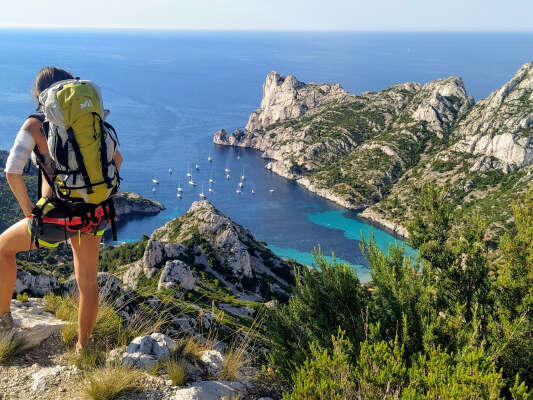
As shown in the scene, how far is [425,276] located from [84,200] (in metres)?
7.24

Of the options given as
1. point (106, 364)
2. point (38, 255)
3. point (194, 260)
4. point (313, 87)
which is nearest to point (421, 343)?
point (106, 364)

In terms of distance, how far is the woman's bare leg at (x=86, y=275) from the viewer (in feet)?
15.3

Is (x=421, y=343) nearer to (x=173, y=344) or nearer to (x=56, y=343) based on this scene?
(x=173, y=344)

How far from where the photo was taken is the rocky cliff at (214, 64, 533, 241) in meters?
87.9

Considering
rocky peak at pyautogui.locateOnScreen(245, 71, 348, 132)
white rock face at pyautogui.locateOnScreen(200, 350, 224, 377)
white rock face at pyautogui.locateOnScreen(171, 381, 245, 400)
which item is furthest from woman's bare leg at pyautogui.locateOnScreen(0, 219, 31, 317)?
rocky peak at pyautogui.locateOnScreen(245, 71, 348, 132)

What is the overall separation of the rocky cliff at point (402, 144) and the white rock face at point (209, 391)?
3012 inches

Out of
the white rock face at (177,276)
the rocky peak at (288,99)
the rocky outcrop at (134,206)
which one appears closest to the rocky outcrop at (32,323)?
the white rock face at (177,276)

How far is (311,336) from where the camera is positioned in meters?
6.35

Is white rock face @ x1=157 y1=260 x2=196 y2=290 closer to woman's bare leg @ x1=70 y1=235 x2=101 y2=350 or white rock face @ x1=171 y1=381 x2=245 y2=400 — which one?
woman's bare leg @ x1=70 y1=235 x2=101 y2=350

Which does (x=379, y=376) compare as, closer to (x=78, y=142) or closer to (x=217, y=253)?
(x=78, y=142)

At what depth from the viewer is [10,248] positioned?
14.5ft

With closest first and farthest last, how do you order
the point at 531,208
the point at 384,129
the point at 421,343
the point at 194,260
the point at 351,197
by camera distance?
the point at 421,343
the point at 531,208
the point at 194,260
the point at 351,197
the point at 384,129

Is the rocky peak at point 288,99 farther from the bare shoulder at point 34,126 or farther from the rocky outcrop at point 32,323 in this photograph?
the bare shoulder at point 34,126

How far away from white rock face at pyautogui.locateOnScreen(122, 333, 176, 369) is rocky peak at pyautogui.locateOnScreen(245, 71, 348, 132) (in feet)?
500
